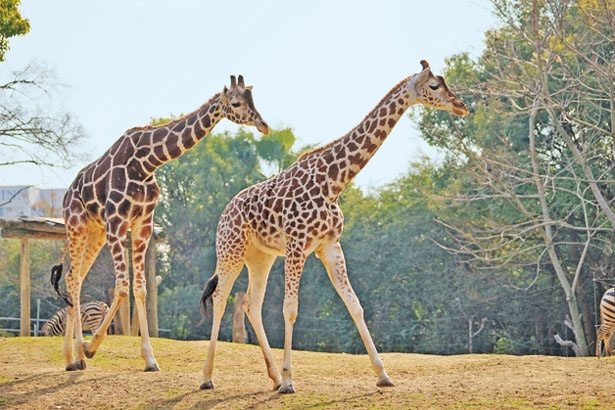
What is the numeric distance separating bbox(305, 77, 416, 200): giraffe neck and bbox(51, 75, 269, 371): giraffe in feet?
3.86

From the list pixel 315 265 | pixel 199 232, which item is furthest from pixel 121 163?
pixel 199 232

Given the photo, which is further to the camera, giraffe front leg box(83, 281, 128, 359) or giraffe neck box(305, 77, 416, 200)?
giraffe front leg box(83, 281, 128, 359)

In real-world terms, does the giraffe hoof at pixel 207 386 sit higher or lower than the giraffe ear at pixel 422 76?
lower

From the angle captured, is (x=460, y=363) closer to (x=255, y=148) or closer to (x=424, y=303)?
(x=424, y=303)

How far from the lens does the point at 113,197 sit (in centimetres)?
1044

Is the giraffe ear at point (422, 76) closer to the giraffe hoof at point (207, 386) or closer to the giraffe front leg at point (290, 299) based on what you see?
the giraffe front leg at point (290, 299)

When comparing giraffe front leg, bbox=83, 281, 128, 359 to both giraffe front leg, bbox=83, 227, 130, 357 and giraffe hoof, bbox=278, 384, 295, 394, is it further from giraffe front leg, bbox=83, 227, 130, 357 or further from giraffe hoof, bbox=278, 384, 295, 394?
giraffe hoof, bbox=278, 384, 295, 394

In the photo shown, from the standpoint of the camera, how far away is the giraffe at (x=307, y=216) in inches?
352

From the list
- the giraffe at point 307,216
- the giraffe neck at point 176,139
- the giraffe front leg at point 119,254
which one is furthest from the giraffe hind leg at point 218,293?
the giraffe neck at point 176,139

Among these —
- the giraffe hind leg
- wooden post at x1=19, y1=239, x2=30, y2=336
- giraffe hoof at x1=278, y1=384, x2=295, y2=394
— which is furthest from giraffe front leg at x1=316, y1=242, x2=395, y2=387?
wooden post at x1=19, y1=239, x2=30, y2=336

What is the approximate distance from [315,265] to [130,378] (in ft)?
64.1

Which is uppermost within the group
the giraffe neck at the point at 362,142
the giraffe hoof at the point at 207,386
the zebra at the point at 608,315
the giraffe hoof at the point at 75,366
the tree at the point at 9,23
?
the tree at the point at 9,23

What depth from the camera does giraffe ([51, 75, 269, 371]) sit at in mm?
10383

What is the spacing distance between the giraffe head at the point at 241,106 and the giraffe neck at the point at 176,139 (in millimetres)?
271
